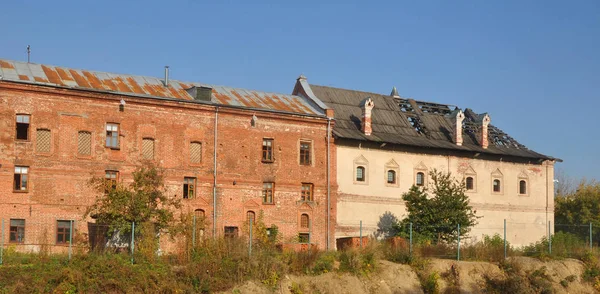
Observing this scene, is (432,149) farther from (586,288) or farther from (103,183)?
(103,183)

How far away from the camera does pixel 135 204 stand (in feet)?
116

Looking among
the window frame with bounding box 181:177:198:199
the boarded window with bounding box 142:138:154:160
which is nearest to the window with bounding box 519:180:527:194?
the window frame with bounding box 181:177:198:199

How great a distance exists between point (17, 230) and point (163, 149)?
801cm

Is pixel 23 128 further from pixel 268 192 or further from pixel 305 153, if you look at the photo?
pixel 305 153

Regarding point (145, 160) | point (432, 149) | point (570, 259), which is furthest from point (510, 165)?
point (145, 160)

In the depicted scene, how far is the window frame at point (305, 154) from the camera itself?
4422cm

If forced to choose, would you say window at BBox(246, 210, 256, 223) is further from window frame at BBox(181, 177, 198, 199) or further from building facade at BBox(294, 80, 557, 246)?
building facade at BBox(294, 80, 557, 246)

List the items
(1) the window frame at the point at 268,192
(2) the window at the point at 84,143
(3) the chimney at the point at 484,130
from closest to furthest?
(2) the window at the point at 84,143 < (1) the window frame at the point at 268,192 < (3) the chimney at the point at 484,130

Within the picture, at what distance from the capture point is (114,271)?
2898cm

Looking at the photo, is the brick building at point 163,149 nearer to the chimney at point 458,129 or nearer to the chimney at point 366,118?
the chimney at point 366,118

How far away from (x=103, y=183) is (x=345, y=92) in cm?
1880

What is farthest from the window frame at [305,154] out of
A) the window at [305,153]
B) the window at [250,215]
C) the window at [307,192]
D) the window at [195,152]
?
the window at [195,152]

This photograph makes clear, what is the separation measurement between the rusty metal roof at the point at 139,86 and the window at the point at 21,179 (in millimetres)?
4051

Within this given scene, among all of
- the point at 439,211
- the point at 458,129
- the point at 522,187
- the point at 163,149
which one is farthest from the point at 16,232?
the point at 522,187
